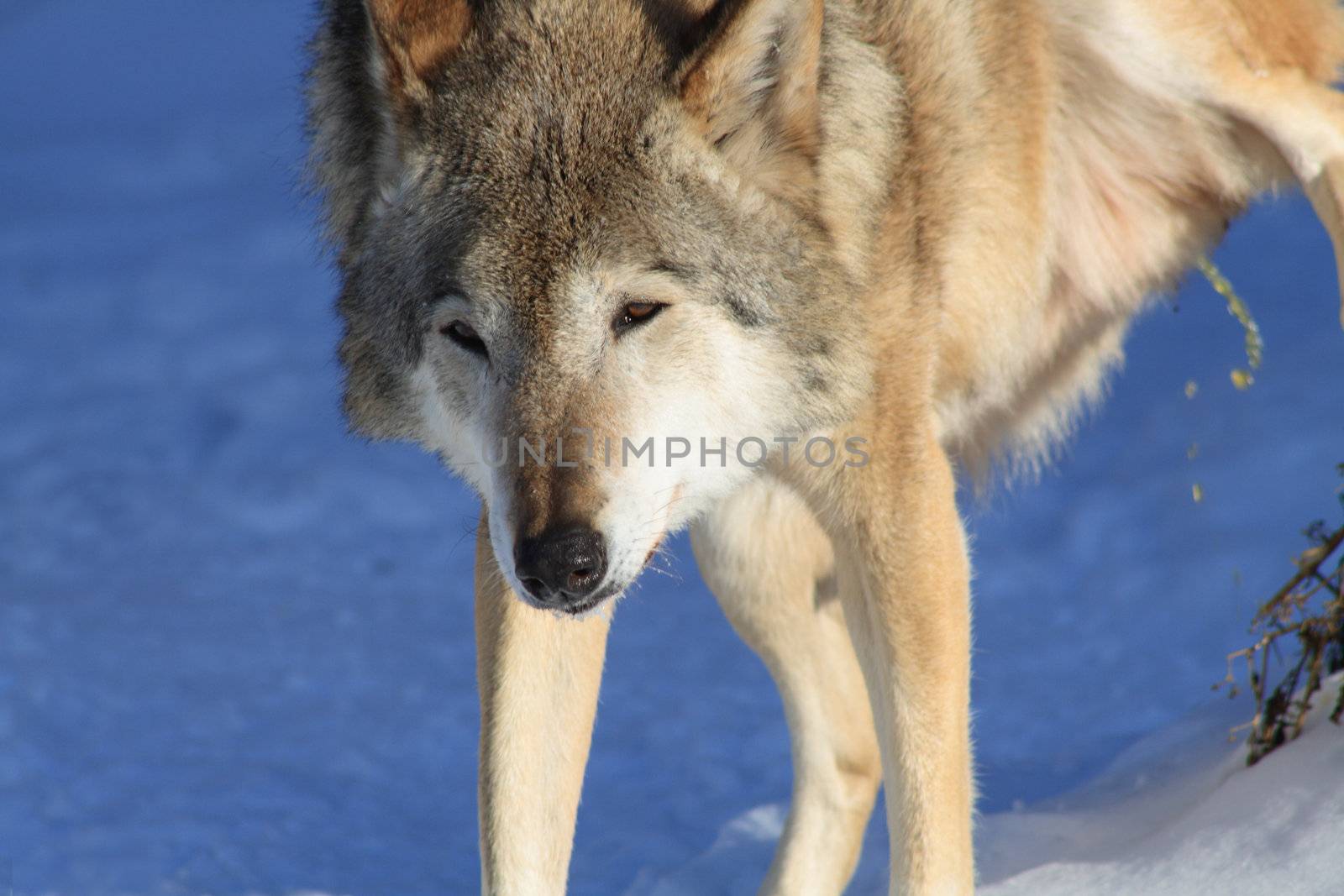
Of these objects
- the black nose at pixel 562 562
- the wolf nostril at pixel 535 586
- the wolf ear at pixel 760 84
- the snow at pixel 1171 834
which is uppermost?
the wolf ear at pixel 760 84

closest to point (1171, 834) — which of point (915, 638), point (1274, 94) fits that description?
point (915, 638)

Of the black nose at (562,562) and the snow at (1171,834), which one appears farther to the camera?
the snow at (1171,834)

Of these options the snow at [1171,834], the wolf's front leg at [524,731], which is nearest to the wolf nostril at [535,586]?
the wolf's front leg at [524,731]

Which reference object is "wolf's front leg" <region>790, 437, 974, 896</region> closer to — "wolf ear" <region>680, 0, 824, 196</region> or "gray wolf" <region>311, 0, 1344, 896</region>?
"gray wolf" <region>311, 0, 1344, 896</region>

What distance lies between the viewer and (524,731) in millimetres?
2523

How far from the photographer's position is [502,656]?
252 centimetres

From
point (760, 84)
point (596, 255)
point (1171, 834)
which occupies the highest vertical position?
point (760, 84)

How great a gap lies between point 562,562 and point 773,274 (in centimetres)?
54

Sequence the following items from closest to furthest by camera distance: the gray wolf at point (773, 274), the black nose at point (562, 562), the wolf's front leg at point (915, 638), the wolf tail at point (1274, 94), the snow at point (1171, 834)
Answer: the black nose at point (562, 562) → the gray wolf at point (773, 274) → the wolf's front leg at point (915, 638) → the snow at point (1171, 834) → the wolf tail at point (1274, 94)

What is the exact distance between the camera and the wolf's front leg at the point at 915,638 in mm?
2414

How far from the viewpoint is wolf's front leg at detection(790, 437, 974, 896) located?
2.41m

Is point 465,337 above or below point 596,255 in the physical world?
below

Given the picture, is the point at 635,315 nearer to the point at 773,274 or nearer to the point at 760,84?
the point at 773,274

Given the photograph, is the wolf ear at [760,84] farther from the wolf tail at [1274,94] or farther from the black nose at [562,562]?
the wolf tail at [1274,94]
